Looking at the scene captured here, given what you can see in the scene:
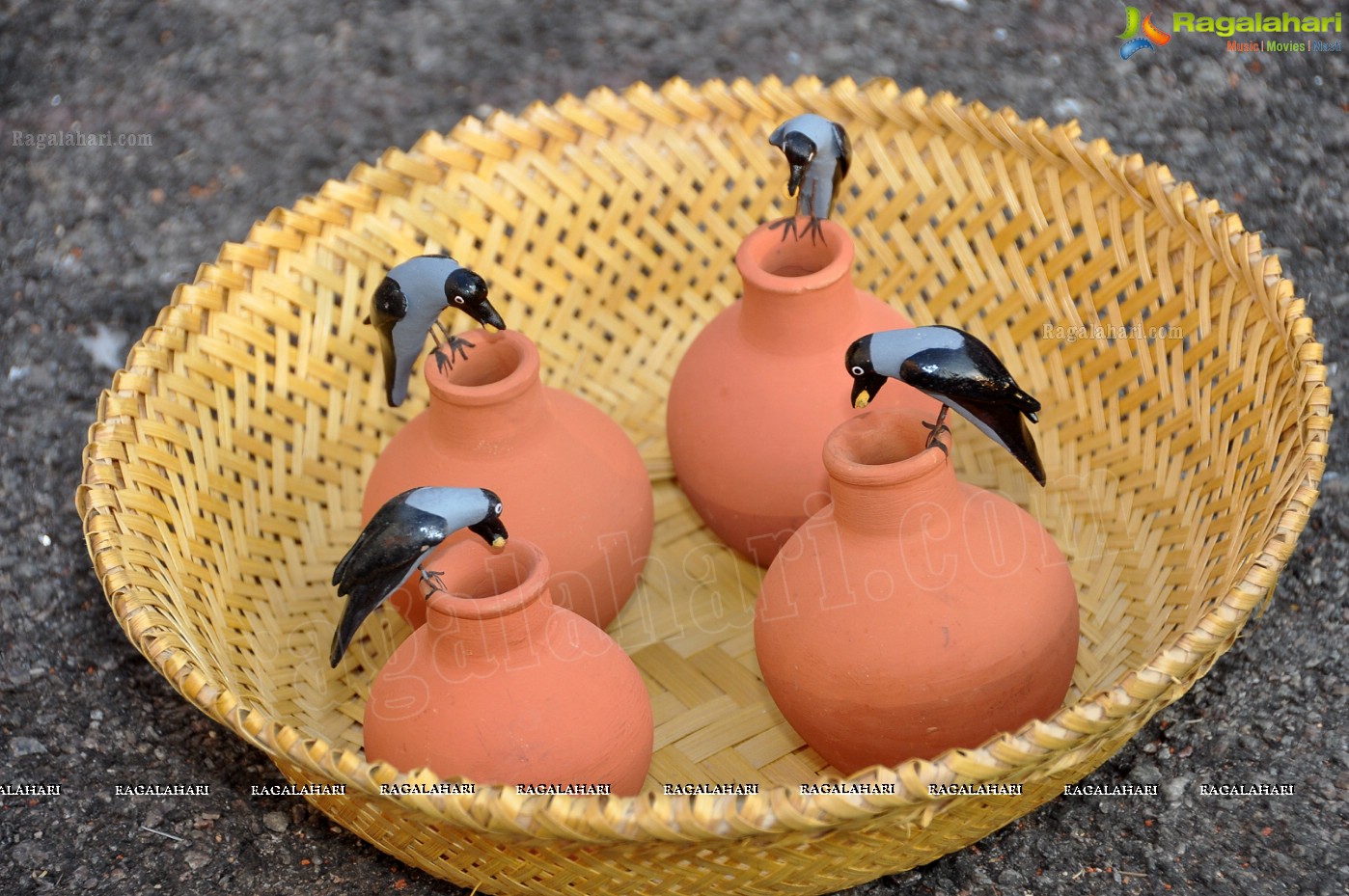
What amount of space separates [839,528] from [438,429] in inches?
20.1

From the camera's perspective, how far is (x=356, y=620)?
1631mm

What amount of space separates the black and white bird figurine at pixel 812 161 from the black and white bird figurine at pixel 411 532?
58cm

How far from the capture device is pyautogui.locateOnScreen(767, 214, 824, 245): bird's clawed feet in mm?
1874

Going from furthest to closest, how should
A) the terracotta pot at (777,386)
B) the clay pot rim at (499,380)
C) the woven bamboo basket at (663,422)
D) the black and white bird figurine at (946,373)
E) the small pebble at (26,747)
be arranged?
1. the small pebble at (26,747)
2. the terracotta pot at (777,386)
3. the clay pot rim at (499,380)
4. the black and white bird figurine at (946,373)
5. the woven bamboo basket at (663,422)

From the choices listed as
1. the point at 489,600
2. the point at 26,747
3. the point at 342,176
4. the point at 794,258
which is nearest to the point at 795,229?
the point at 794,258

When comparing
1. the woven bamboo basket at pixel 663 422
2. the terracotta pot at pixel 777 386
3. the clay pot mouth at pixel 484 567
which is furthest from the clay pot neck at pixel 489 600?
the terracotta pot at pixel 777 386

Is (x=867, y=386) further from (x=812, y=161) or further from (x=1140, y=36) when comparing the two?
(x=1140, y=36)

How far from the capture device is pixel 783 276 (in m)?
1.87

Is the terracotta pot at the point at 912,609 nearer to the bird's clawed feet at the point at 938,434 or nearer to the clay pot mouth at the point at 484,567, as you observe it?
the bird's clawed feet at the point at 938,434

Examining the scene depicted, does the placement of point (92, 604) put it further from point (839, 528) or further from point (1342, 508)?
point (1342, 508)

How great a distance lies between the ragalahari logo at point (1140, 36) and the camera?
300 cm

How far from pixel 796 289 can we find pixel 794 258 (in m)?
0.11

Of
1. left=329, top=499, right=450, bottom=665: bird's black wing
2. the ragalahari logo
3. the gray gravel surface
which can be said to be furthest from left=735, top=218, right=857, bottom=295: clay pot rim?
the ragalahari logo

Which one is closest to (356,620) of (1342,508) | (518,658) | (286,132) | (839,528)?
(518,658)
